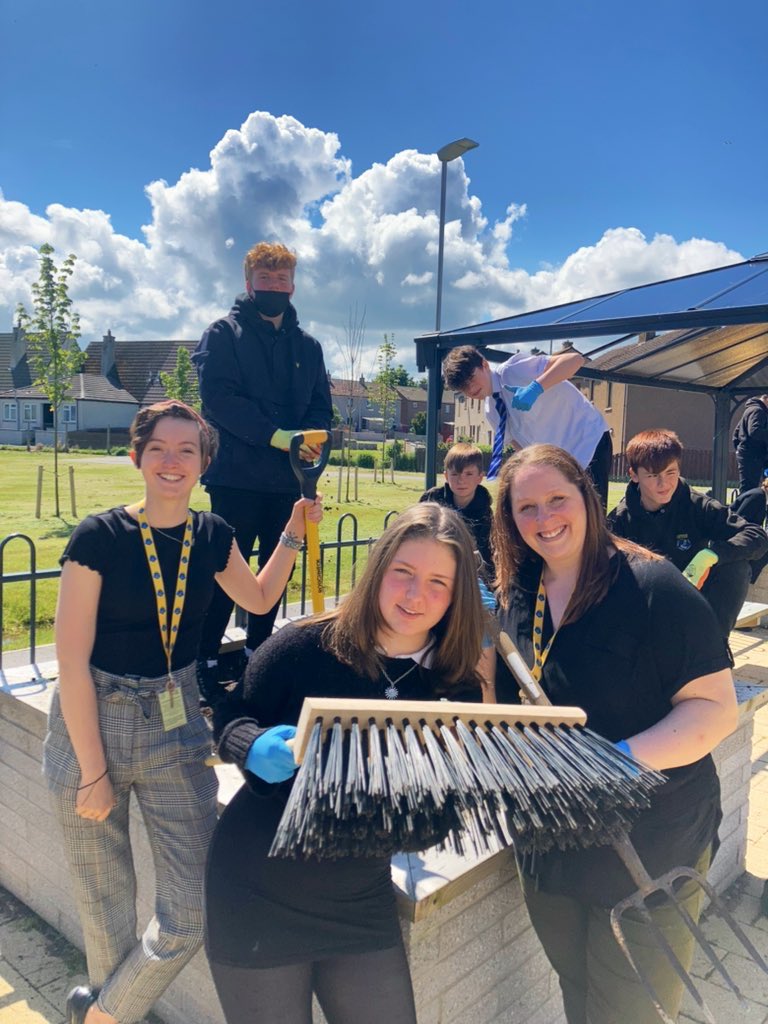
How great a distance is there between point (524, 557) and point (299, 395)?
173 centimetres

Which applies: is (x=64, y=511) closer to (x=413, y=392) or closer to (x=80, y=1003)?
(x=80, y=1003)

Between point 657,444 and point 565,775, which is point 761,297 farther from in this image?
point 565,775

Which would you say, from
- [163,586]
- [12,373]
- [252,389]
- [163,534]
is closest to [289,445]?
[252,389]

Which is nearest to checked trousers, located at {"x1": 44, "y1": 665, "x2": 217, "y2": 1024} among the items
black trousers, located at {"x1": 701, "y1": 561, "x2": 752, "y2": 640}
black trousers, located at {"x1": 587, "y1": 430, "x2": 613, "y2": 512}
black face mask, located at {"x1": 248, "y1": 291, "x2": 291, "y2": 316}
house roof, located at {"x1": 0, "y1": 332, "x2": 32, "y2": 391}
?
black face mask, located at {"x1": 248, "y1": 291, "x2": 291, "y2": 316}

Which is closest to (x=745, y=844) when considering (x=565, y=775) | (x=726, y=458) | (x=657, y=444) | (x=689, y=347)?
(x=657, y=444)

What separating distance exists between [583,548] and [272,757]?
0.94 metres

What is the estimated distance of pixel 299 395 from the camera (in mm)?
3451

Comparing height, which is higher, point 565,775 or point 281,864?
point 565,775

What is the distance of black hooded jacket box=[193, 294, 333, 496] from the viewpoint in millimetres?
3229

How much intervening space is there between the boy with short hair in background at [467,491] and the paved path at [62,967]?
2.37m

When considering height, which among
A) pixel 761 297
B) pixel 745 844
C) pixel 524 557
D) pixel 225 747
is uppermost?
pixel 761 297

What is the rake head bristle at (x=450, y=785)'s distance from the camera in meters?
1.25

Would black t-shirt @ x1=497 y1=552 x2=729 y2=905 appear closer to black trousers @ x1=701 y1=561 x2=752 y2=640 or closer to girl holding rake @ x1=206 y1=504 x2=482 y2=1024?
girl holding rake @ x1=206 y1=504 x2=482 y2=1024

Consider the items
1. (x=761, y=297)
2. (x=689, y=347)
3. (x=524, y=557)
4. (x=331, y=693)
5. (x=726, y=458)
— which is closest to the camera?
(x=331, y=693)
